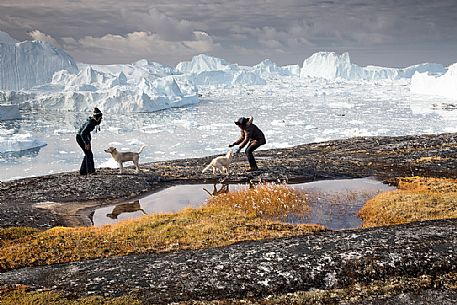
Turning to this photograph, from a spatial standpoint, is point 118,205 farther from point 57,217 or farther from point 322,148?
point 322,148

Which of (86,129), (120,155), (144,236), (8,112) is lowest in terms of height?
(144,236)

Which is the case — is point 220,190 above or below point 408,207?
below

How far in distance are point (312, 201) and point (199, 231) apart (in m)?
6.86

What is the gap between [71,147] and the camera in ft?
298

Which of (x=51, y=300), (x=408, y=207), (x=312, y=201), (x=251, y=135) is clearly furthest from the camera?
(x=251, y=135)

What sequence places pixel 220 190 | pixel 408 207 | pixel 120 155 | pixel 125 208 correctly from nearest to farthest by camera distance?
pixel 408 207 < pixel 125 208 < pixel 220 190 < pixel 120 155

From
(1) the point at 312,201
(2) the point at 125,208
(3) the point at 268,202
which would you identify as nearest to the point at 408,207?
(1) the point at 312,201

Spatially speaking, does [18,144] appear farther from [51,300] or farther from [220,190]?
[51,300]

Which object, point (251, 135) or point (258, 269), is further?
point (251, 135)

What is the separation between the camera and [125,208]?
63.4ft

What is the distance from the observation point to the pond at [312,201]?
54.7 ft

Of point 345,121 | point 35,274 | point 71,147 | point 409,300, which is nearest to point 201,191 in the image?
point 35,274

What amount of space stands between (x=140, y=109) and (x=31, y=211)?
5419 inches

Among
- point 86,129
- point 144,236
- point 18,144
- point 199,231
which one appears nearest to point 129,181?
point 86,129
